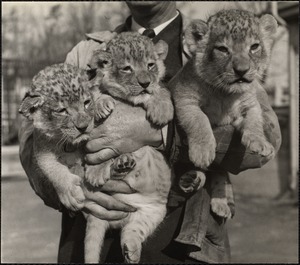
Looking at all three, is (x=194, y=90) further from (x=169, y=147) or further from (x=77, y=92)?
(x=77, y=92)

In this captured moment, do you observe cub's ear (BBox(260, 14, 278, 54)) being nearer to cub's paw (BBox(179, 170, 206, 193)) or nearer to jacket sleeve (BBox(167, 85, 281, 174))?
jacket sleeve (BBox(167, 85, 281, 174))

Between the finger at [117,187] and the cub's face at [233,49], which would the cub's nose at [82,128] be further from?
the cub's face at [233,49]

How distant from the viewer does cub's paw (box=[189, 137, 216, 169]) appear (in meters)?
2.68

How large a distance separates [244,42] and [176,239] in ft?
3.76

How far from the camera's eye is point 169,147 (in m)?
2.98

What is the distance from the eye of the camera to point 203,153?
2693mm

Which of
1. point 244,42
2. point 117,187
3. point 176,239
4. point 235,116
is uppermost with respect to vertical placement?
point 244,42

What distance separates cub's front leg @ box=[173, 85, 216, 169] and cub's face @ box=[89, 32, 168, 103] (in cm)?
16

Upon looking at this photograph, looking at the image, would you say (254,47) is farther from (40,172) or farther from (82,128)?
(40,172)

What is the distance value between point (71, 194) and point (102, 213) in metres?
0.20

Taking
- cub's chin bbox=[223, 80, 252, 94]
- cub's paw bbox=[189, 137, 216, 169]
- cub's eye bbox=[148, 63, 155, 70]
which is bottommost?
cub's paw bbox=[189, 137, 216, 169]

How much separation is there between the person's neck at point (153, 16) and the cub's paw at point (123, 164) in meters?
1.17

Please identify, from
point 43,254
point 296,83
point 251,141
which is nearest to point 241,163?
point 251,141

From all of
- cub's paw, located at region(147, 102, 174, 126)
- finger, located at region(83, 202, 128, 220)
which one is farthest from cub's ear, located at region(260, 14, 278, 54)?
finger, located at region(83, 202, 128, 220)
